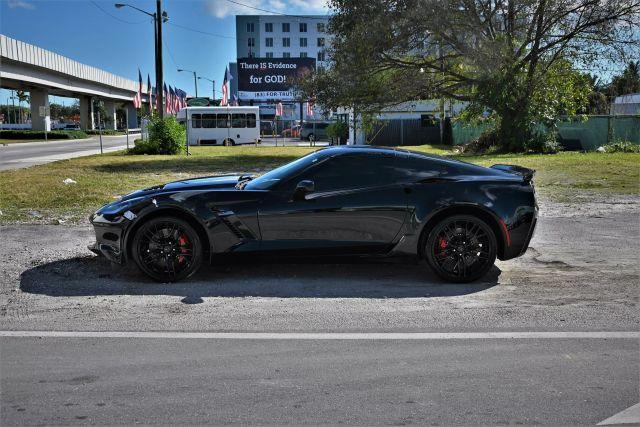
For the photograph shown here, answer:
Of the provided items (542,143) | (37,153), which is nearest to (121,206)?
(542,143)

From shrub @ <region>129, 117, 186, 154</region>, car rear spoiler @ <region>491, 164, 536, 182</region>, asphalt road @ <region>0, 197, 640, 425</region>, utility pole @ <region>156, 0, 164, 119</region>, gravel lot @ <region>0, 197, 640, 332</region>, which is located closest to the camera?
asphalt road @ <region>0, 197, 640, 425</region>

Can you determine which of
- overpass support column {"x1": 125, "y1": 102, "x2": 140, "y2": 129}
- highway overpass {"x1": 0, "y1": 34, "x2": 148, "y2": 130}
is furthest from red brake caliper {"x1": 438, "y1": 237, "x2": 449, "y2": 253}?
overpass support column {"x1": 125, "y1": 102, "x2": 140, "y2": 129}

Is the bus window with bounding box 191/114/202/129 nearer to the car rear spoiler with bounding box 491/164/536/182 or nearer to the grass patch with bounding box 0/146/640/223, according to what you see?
the grass patch with bounding box 0/146/640/223

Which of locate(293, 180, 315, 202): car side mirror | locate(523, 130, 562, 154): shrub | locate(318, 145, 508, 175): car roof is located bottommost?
locate(293, 180, 315, 202): car side mirror

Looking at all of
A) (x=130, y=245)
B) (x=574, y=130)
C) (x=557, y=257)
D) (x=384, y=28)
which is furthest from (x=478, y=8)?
(x=130, y=245)

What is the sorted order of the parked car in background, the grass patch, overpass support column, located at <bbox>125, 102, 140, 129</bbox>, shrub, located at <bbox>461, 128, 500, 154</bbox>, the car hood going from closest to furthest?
the car hood, the grass patch, shrub, located at <bbox>461, 128, 500, 154</bbox>, the parked car in background, overpass support column, located at <bbox>125, 102, 140, 129</bbox>

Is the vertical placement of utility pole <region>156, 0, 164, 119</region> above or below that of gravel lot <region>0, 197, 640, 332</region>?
above

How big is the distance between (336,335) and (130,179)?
13.7 meters

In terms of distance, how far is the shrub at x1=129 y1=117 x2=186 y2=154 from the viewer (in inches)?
1179

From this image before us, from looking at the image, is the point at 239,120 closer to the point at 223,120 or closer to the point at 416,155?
the point at 223,120

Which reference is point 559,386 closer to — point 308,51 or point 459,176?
point 459,176

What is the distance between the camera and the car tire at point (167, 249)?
6.27 metres

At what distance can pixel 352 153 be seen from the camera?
21.9 feet

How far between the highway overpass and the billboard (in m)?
17.8
